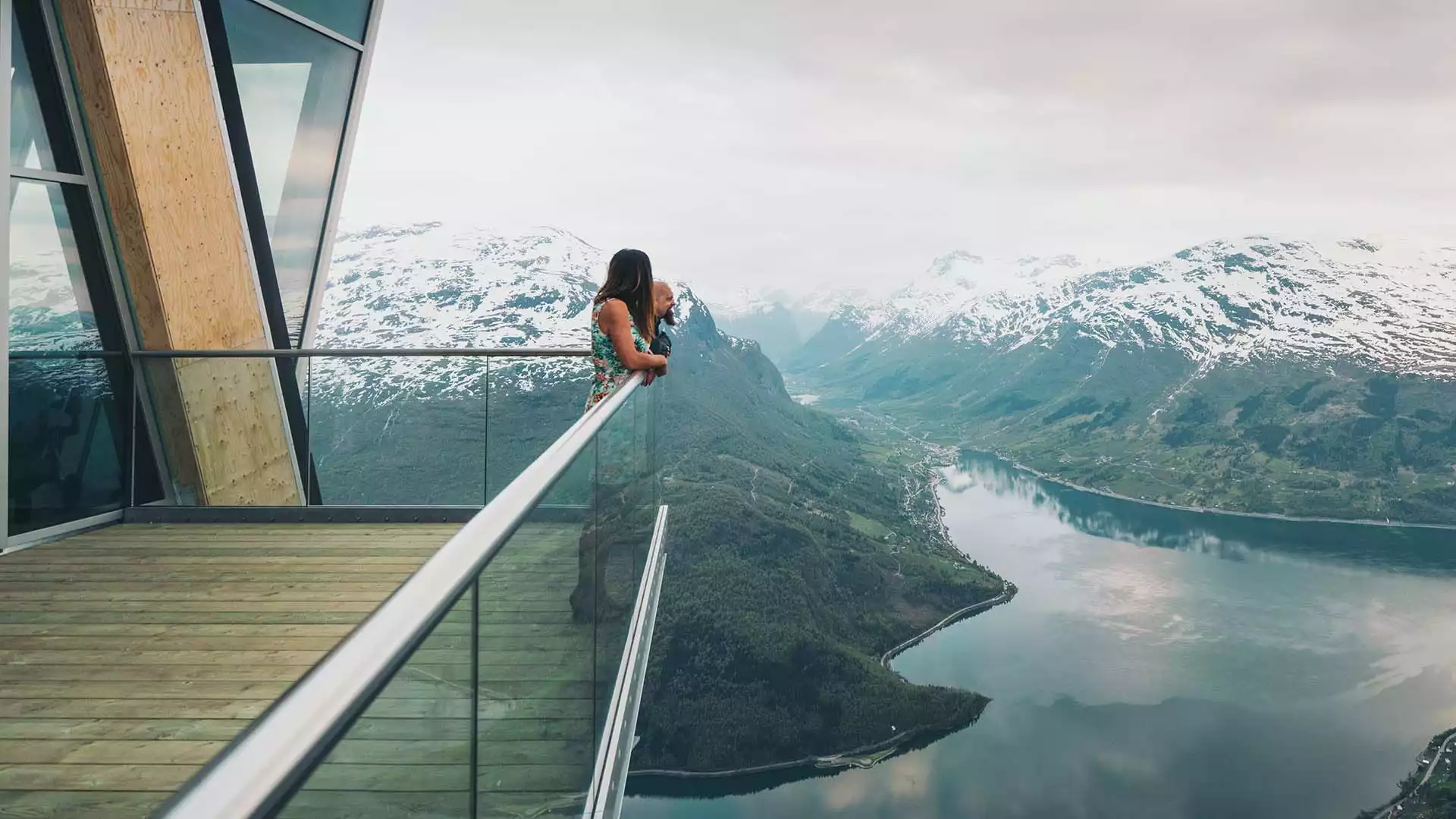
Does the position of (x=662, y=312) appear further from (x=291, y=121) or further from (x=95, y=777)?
(x=291, y=121)

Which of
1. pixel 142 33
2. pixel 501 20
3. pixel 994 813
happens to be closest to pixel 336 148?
pixel 142 33

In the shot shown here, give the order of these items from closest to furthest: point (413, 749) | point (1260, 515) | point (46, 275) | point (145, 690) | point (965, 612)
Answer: point (413, 749)
point (145, 690)
point (46, 275)
point (965, 612)
point (1260, 515)

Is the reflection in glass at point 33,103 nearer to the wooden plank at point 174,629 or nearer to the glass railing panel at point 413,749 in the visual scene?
the wooden plank at point 174,629

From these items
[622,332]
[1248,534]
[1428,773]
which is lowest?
[1428,773]

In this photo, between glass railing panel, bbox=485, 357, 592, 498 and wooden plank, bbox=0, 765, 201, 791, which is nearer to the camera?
wooden plank, bbox=0, 765, 201, 791

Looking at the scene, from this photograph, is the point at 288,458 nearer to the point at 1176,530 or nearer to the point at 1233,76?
the point at 1176,530

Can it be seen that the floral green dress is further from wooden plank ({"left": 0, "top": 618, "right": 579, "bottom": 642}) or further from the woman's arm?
wooden plank ({"left": 0, "top": 618, "right": 579, "bottom": 642})

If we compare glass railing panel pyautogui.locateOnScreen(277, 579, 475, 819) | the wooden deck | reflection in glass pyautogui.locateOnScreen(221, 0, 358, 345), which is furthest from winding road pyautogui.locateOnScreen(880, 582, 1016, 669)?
glass railing panel pyautogui.locateOnScreen(277, 579, 475, 819)

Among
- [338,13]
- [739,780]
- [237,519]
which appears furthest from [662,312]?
[739,780]
